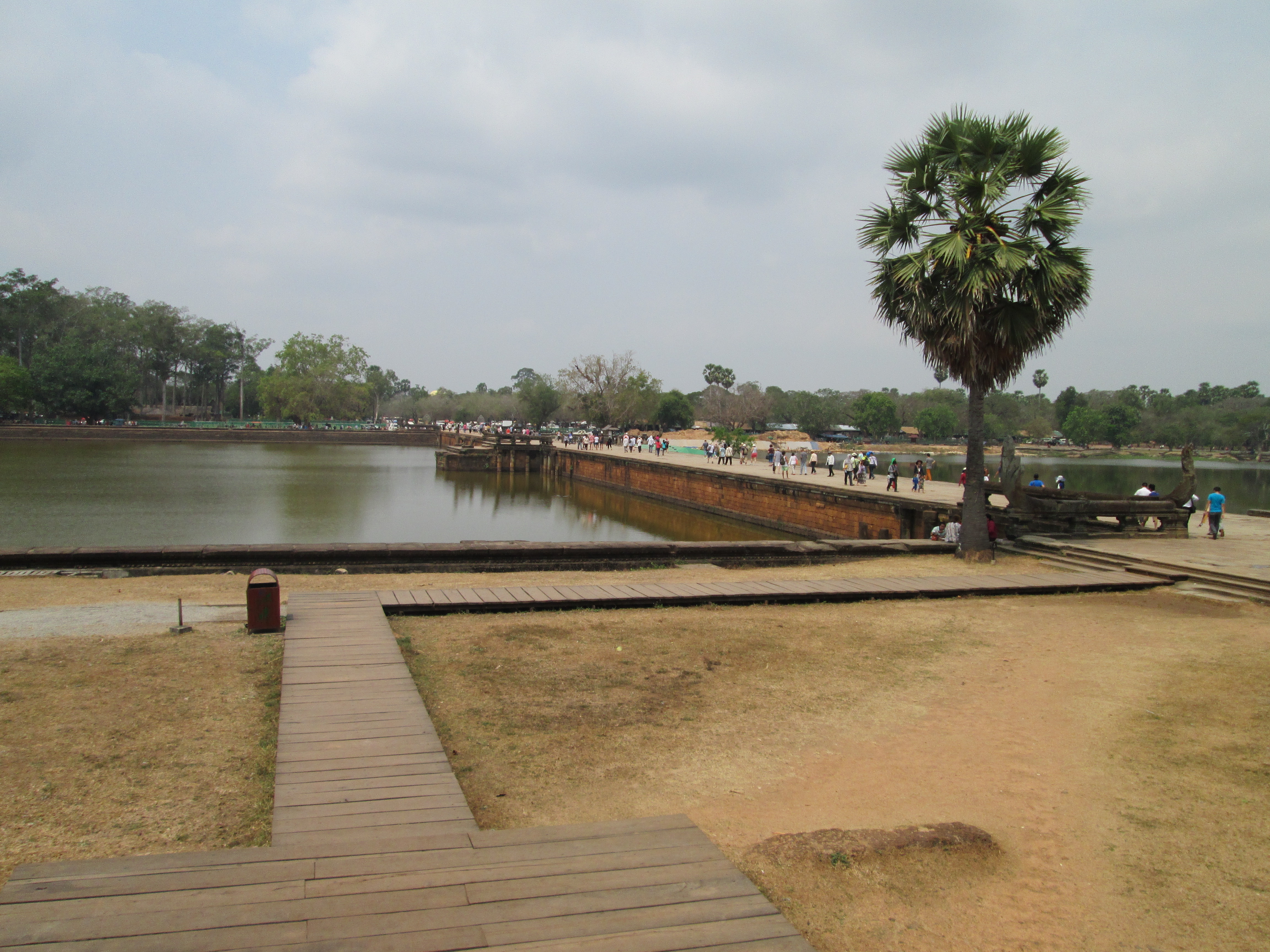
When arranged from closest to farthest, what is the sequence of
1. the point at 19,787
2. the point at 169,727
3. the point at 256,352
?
the point at 19,787 < the point at 169,727 < the point at 256,352

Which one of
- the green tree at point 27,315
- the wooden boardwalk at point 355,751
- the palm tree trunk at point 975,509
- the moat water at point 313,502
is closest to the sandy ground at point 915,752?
the wooden boardwalk at point 355,751

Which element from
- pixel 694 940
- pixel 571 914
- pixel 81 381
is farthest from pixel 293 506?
pixel 81 381

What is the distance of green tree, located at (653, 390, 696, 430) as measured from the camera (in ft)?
335

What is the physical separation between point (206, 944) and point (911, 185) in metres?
13.6

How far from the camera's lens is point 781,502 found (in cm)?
2738

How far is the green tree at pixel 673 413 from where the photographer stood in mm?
102000

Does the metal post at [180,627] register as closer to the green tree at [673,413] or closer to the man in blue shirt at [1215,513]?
the man in blue shirt at [1215,513]

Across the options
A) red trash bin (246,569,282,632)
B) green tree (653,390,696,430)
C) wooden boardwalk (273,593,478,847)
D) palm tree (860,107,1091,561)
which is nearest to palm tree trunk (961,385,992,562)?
palm tree (860,107,1091,561)

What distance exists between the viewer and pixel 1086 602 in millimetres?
10289

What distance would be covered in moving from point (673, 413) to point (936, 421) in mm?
33389

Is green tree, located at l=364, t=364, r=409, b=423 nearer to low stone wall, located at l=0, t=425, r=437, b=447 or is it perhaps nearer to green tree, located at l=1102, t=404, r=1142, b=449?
low stone wall, located at l=0, t=425, r=437, b=447

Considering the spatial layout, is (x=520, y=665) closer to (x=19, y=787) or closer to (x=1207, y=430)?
(x=19, y=787)

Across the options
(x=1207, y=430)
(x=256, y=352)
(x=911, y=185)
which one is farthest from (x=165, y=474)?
(x=1207, y=430)

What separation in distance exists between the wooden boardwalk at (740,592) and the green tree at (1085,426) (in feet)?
323
